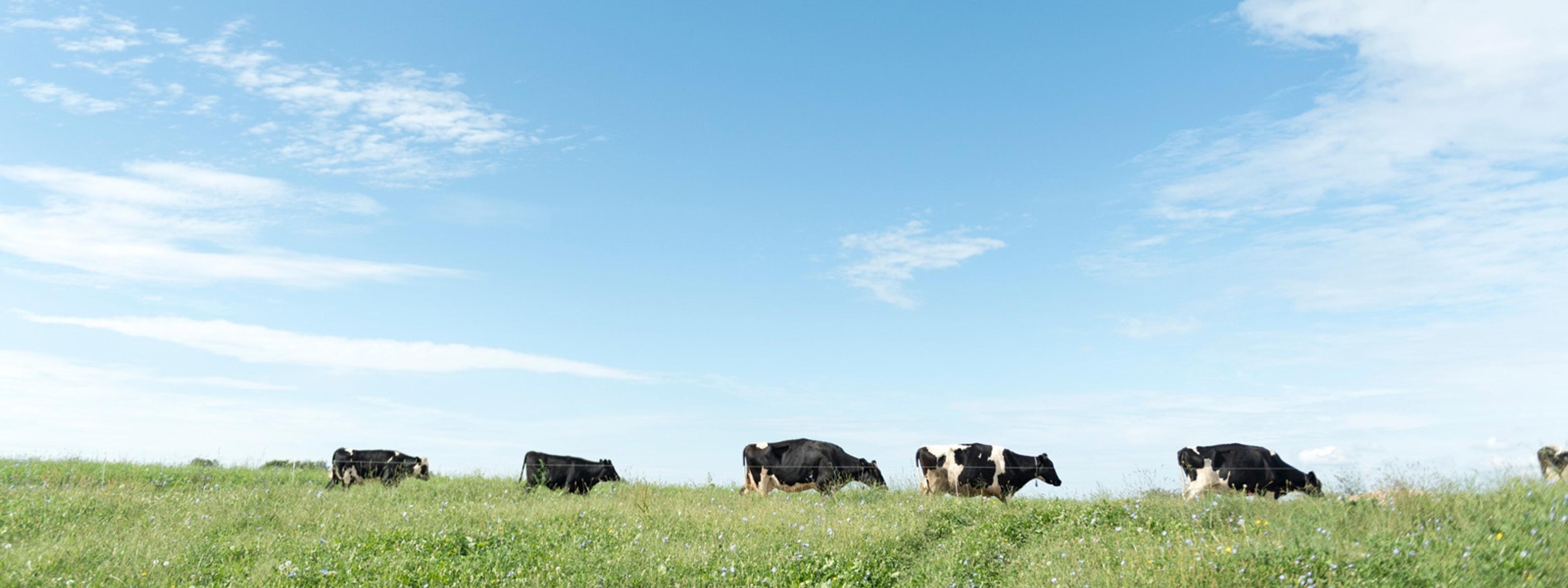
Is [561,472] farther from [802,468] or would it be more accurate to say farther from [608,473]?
[802,468]

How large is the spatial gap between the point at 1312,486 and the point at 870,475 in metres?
9.28

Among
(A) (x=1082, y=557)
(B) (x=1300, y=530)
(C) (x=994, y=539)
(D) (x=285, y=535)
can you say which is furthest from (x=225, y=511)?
(B) (x=1300, y=530)

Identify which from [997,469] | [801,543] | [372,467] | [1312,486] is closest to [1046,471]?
[997,469]

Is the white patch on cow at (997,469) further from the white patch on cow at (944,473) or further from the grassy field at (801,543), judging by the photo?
the grassy field at (801,543)

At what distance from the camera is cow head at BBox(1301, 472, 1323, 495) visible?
17.5 metres

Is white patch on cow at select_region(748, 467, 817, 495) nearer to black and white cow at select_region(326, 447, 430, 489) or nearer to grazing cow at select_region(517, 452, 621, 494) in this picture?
grazing cow at select_region(517, 452, 621, 494)

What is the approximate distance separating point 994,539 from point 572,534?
246 inches

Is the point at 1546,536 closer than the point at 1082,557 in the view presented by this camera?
Yes

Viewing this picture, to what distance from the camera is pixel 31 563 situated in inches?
459

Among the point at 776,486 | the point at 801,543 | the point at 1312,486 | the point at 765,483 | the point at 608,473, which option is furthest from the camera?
the point at 608,473

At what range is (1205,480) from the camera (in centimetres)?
1902

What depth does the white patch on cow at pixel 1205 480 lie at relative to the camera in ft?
62.0

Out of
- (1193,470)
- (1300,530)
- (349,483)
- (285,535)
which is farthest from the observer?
(349,483)

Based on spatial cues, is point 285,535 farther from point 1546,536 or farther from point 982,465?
point 1546,536
